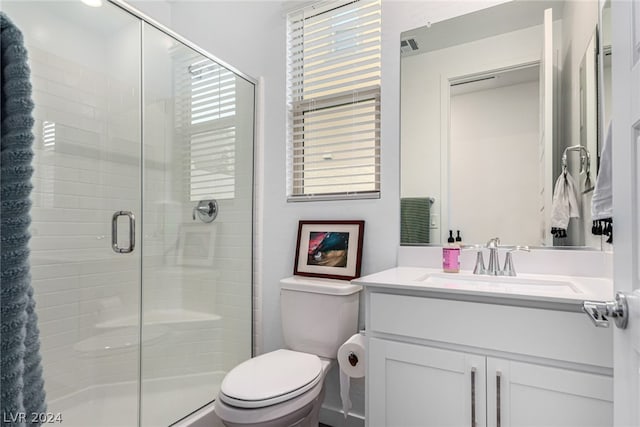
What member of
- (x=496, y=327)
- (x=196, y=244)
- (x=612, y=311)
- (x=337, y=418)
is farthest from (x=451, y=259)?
(x=196, y=244)

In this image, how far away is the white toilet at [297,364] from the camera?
1260mm

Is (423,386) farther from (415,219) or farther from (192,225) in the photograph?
(192,225)

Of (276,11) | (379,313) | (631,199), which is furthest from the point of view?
(276,11)

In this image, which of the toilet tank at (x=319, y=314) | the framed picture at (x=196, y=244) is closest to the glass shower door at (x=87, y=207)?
the framed picture at (x=196, y=244)

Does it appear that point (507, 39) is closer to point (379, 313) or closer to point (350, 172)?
point (350, 172)

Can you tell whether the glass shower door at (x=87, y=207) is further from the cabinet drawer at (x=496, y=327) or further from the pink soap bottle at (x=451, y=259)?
the pink soap bottle at (x=451, y=259)

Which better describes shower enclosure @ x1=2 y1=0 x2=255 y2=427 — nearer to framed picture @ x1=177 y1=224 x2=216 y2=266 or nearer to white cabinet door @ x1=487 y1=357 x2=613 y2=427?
framed picture @ x1=177 y1=224 x2=216 y2=266

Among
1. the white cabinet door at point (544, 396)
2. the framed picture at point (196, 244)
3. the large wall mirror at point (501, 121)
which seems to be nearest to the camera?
the white cabinet door at point (544, 396)

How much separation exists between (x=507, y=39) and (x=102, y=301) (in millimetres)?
2199

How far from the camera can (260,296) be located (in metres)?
2.09

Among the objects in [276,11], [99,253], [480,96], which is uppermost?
[276,11]

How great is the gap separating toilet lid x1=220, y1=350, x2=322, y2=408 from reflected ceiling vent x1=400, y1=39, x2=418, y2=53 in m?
1.49

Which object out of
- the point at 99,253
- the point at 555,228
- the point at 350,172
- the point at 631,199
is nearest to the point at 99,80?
the point at 99,253

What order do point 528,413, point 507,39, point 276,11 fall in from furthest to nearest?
1. point 276,11
2. point 507,39
3. point 528,413
